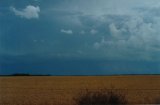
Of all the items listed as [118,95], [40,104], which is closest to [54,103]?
[40,104]

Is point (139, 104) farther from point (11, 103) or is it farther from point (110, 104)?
point (11, 103)

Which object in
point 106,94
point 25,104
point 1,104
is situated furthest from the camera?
point 25,104

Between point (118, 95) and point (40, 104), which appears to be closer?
point (118, 95)

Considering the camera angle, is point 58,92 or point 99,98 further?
point 58,92

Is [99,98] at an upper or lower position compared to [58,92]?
lower

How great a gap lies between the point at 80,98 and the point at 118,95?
3.33 feet

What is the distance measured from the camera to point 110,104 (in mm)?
9789

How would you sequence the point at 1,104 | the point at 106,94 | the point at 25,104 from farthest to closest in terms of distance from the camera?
the point at 25,104 < the point at 106,94 < the point at 1,104

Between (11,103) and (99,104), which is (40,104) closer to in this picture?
(11,103)

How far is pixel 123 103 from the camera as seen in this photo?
10484 mm

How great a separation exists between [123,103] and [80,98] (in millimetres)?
1163

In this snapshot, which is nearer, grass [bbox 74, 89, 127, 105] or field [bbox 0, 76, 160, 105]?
grass [bbox 74, 89, 127, 105]

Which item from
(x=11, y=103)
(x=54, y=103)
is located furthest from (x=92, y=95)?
(x=11, y=103)

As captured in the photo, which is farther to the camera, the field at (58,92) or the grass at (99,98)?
the field at (58,92)
